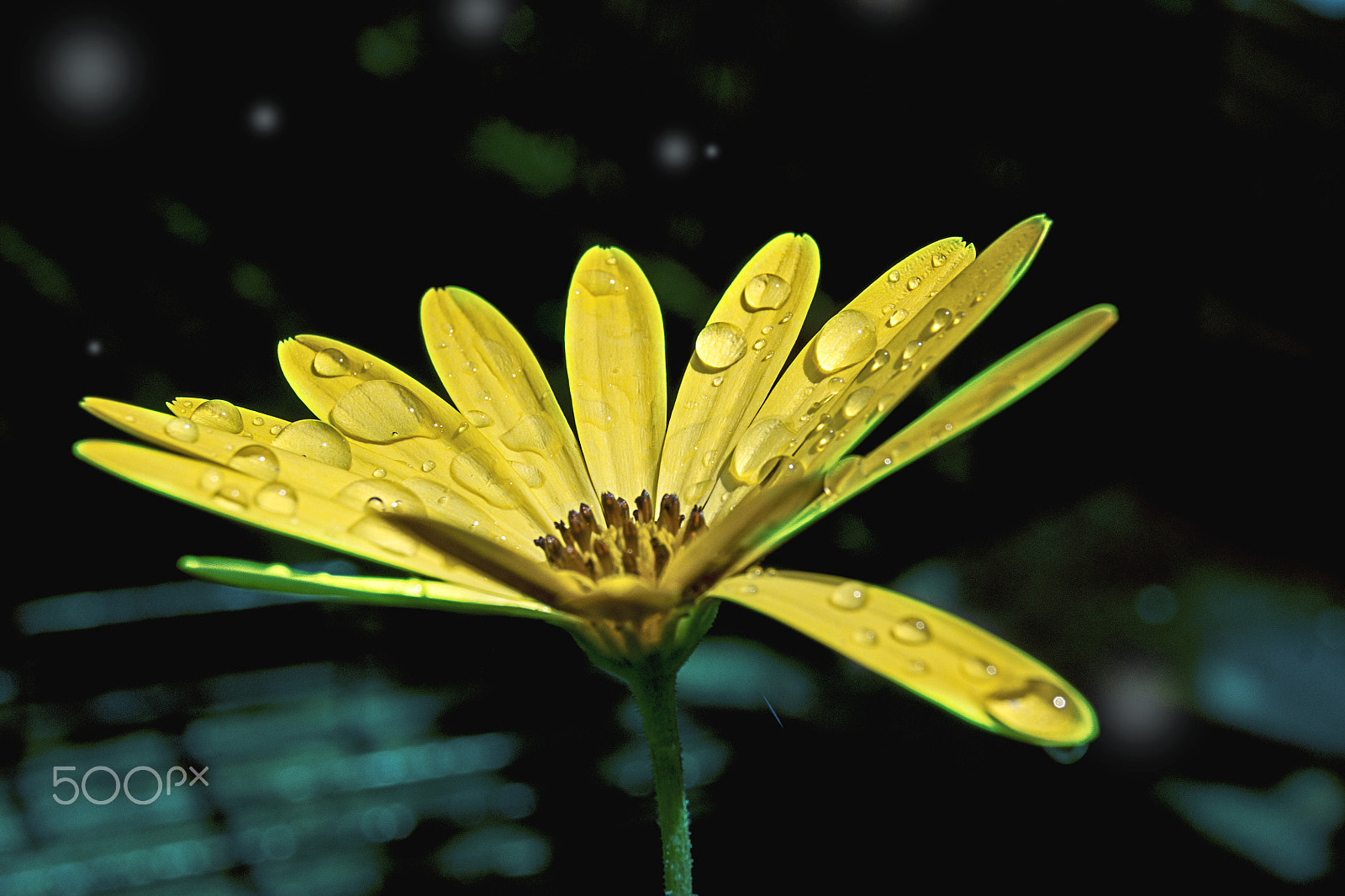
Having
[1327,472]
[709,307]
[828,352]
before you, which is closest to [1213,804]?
[1327,472]

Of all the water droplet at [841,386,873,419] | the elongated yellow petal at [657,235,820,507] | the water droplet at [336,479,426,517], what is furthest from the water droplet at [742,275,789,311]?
the water droplet at [336,479,426,517]

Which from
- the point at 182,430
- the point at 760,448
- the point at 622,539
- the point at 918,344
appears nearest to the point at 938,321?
the point at 918,344

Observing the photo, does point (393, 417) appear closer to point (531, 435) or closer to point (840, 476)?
point (531, 435)

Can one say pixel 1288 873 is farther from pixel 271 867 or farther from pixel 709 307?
pixel 271 867

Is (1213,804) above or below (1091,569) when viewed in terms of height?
below

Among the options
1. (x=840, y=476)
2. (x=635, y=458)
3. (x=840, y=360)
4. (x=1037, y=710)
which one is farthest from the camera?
(x=635, y=458)

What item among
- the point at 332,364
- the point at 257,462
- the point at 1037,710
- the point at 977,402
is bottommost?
the point at 1037,710
